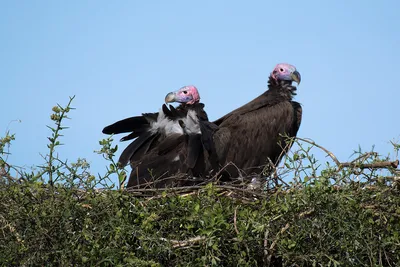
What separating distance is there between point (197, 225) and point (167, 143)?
293 centimetres

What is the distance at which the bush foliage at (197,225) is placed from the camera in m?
3.91

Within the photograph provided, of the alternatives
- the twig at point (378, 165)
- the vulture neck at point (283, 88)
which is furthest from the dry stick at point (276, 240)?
the vulture neck at point (283, 88)

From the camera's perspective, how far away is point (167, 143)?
6891 mm

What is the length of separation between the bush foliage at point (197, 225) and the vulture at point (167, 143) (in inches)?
92.2

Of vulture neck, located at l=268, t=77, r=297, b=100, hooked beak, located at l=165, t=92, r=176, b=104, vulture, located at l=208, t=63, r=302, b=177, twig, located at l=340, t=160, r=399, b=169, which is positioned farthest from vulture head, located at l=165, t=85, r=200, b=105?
twig, located at l=340, t=160, r=399, b=169

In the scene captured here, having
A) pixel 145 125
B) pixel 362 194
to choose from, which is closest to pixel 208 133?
pixel 145 125

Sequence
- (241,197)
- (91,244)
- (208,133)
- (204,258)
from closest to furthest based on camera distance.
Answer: (204,258) < (91,244) < (241,197) < (208,133)

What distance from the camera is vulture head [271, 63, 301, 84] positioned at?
7941mm

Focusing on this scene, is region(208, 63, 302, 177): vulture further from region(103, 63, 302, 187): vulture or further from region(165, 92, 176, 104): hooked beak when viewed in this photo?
region(165, 92, 176, 104): hooked beak

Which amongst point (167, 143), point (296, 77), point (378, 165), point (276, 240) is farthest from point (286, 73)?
point (276, 240)

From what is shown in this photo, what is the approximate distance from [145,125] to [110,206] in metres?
3.11

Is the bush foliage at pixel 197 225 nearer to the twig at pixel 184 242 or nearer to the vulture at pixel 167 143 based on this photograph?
the twig at pixel 184 242

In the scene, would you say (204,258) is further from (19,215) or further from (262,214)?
(19,215)

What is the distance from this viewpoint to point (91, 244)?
397cm
